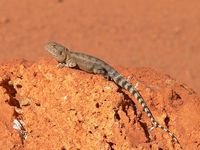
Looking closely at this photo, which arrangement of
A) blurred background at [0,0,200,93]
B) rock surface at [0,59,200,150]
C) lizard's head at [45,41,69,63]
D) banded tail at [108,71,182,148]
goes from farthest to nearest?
1. blurred background at [0,0,200,93]
2. lizard's head at [45,41,69,63]
3. banded tail at [108,71,182,148]
4. rock surface at [0,59,200,150]

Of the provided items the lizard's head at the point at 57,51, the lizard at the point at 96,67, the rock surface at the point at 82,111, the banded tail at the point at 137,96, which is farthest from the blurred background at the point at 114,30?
the rock surface at the point at 82,111

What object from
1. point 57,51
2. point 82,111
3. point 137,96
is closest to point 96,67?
point 57,51

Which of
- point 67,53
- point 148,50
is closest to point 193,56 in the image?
point 148,50

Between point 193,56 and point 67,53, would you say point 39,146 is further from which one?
point 193,56

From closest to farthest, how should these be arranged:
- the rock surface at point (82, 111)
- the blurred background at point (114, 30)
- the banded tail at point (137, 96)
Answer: the rock surface at point (82, 111) < the banded tail at point (137, 96) < the blurred background at point (114, 30)

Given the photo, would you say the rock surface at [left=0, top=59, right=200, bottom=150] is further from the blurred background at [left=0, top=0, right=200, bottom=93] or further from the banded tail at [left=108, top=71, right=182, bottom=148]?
the blurred background at [left=0, top=0, right=200, bottom=93]

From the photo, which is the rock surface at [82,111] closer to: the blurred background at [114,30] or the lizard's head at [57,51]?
the lizard's head at [57,51]

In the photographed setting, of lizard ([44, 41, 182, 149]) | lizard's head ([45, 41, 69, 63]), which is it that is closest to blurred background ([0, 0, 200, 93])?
lizard's head ([45, 41, 69, 63])
